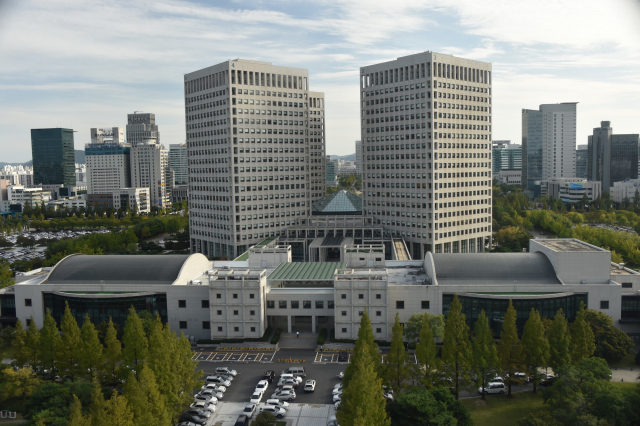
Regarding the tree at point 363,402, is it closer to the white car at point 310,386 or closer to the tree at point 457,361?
the tree at point 457,361

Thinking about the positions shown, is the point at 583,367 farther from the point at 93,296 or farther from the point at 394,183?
the point at 394,183

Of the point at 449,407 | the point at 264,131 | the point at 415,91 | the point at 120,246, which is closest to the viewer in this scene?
the point at 449,407

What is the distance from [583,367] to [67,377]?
178 feet

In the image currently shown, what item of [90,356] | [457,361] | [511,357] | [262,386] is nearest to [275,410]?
[262,386]

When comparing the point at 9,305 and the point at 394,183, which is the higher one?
the point at 394,183

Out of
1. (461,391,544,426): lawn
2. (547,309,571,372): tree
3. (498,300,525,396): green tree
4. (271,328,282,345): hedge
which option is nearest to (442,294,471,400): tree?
(461,391,544,426): lawn

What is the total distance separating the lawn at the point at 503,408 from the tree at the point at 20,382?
144 feet

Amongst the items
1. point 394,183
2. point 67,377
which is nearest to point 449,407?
point 67,377

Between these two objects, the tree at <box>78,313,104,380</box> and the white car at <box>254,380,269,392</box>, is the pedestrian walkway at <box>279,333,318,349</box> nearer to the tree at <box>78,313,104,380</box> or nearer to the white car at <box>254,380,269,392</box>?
the white car at <box>254,380,269,392</box>

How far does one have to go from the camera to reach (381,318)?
68.9 meters

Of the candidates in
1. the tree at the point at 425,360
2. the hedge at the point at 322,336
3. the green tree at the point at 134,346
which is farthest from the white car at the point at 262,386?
the tree at the point at 425,360

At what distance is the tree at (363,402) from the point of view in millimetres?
41562

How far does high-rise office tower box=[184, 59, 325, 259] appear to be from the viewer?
121500 millimetres

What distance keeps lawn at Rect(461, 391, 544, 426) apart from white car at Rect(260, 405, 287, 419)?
59.1ft
